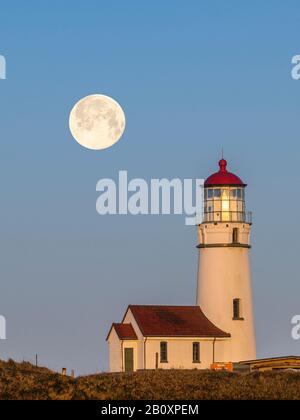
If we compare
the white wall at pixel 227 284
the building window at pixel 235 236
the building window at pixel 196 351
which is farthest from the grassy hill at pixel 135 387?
the building window at pixel 235 236

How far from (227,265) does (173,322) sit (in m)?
3.78

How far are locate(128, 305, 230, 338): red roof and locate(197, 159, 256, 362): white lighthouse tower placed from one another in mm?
534

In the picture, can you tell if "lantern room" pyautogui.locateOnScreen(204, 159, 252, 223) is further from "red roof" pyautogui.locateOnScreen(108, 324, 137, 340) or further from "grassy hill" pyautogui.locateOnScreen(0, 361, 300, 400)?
"grassy hill" pyautogui.locateOnScreen(0, 361, 300, 400)

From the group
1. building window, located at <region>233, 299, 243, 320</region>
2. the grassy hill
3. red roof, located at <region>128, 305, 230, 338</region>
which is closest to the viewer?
the grassy hill

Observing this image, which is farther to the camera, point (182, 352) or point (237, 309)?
point (237, 309)

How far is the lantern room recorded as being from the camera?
76.4 metres

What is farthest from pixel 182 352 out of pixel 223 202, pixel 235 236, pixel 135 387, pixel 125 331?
pixel 135 387

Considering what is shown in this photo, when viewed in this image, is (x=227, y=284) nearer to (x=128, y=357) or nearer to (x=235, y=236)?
(x=235, y=236)

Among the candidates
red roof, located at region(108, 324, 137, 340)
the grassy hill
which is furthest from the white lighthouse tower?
the grassy hill

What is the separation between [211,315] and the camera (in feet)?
250
